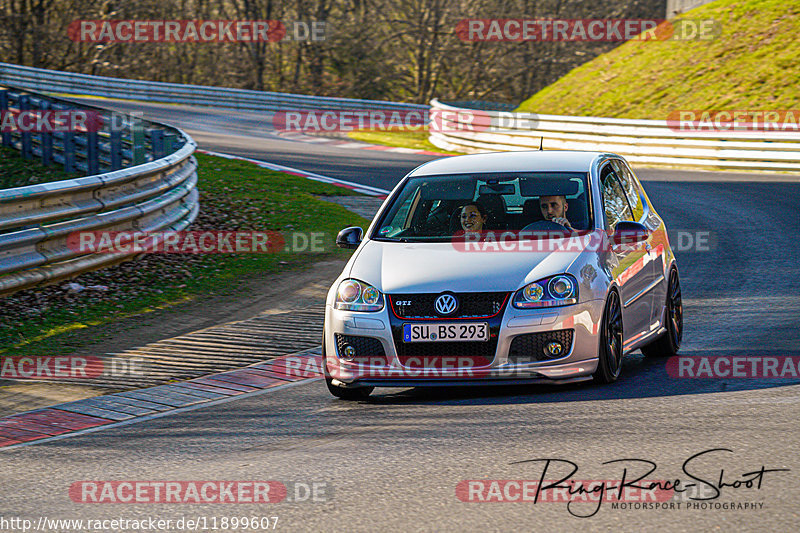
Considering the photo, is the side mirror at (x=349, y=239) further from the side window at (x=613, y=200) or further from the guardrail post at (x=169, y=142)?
the guardrail post at (x=169, y=142)

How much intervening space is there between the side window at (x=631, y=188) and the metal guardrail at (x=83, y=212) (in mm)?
5408

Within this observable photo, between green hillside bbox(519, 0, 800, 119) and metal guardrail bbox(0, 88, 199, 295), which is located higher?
green hillside bbox(519, 0, 800, 119)

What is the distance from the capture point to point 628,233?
7473mm

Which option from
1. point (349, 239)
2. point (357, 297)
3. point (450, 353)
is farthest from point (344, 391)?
point (349, 239)

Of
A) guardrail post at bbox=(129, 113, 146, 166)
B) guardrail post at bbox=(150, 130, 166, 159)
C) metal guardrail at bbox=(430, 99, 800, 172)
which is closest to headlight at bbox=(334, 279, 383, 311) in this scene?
guardrail post at bbox=(129, 113, 146, 166)

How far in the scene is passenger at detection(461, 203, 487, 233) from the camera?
25.4 feet

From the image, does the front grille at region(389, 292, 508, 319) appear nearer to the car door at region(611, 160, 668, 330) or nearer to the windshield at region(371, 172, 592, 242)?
the windshield at region(371, 172, 592, 242)

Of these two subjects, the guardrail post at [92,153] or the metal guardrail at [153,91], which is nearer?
the guardrail post at [92,153]

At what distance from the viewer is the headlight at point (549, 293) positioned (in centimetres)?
670

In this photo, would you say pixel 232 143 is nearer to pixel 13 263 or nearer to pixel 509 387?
pixel 13 263

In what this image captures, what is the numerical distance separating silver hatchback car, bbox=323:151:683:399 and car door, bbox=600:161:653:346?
0.6 inches

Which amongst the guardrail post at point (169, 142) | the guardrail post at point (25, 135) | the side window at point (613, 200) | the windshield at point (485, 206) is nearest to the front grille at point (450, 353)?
the windshield at point (485, 206)

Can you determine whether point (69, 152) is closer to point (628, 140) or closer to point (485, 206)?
point (485, 206)

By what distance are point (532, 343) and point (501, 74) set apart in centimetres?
4706
